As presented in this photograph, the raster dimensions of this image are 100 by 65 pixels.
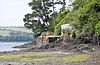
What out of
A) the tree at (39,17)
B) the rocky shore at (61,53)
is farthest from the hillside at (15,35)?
the rocky shore at (61,53)

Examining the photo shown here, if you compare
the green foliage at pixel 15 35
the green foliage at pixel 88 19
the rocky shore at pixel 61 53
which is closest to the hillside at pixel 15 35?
the green foliage at pixel 15 35

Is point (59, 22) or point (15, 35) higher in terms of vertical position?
point (59, 22)

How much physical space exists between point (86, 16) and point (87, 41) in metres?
4.19

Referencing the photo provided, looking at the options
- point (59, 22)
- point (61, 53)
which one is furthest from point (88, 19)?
point (59, 22)

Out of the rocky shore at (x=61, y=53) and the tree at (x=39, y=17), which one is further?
the tree at (x=39, y=17)

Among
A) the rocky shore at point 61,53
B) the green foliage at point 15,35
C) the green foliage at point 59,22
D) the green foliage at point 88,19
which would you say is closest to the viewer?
the rocky shore at point 61,53

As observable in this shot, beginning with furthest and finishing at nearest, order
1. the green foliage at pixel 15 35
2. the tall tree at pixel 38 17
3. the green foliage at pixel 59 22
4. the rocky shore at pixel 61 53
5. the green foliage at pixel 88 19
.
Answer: the green foliage at pixel 15 35 < the tall tree at pixel 38 17 < the green foliage at pixel 59 22 < the green foliage at pixel 88 19 < the rocky shore at pixel 61 53

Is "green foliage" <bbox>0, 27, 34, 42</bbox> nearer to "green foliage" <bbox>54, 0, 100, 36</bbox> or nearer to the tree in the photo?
the tree

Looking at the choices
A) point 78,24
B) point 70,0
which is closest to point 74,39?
point 78,24

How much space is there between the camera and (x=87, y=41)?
1837 inches

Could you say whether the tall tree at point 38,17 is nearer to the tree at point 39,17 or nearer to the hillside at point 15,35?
the tree at point 39,17

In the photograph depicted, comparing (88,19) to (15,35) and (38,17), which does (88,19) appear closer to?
(38,17)

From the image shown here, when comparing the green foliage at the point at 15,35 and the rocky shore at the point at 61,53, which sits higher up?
the rocky shore at the point at 61,53

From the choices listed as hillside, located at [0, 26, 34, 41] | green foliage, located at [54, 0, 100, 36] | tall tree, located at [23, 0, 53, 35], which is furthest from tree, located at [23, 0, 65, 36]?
hillside, located at [0, 26, 34, 41]
